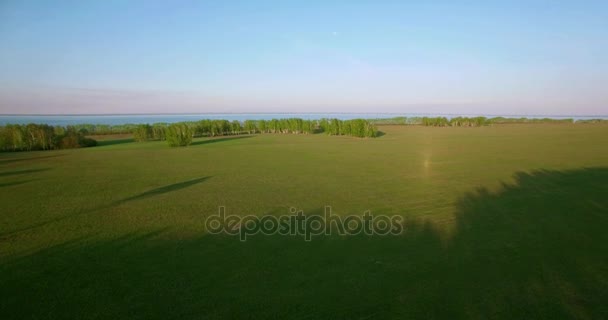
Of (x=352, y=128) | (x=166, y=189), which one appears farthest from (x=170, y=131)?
(x=352, y=128)

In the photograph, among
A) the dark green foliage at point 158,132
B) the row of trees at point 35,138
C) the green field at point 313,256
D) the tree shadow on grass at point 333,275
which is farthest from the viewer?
the dark green foliage at point 158,132

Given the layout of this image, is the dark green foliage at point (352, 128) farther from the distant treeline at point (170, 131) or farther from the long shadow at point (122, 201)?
the long shadow at point (122, 201)

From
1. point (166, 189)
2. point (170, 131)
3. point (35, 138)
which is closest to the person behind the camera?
point (166, 189)

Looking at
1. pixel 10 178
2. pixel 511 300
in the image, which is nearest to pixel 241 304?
pixel 511 300

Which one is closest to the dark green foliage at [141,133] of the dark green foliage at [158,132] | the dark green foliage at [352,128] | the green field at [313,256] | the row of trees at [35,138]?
the dark green foliage at [158,132]

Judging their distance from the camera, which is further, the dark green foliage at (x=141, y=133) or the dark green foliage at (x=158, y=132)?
the dark green foliage at (x=158, y=132)

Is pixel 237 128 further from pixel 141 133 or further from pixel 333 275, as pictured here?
pixel 333 275

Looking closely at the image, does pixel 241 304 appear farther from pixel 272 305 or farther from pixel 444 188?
pixel 444 188
